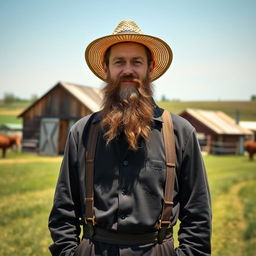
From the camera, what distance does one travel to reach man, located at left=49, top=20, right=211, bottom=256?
89.7 inches

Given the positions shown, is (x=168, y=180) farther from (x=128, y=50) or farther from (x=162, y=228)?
(x=128, y=50)

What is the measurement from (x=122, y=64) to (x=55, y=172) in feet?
39.8

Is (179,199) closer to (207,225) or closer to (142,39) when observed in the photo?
(207,225)

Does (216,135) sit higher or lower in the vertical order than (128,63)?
lower

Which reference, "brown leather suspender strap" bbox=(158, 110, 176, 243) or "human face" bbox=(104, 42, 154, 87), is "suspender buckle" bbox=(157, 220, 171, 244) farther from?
"human face" bbox=(104, 42, 154, 87)

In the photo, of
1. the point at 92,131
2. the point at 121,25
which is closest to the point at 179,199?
the point at 92,131

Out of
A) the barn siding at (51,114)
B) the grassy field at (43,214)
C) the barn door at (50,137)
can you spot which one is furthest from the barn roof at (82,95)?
the grassy field at (43,214)

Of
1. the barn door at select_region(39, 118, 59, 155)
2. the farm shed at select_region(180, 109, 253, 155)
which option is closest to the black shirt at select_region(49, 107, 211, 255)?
the barn door at select_region(39, 118, 59, 155)

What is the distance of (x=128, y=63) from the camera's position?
2.57 meters

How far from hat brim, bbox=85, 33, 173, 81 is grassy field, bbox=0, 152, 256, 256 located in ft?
12.1

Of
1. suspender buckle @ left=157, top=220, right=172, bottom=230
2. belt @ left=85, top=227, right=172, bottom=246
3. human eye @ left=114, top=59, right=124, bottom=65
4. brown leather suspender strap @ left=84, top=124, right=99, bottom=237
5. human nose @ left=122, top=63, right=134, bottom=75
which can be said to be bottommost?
belt @ left=85, top=227, right=172, bottom=246

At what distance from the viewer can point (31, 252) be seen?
217 inches

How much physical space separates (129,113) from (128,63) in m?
0.39

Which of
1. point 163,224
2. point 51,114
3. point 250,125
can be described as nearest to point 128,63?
point 163,224
